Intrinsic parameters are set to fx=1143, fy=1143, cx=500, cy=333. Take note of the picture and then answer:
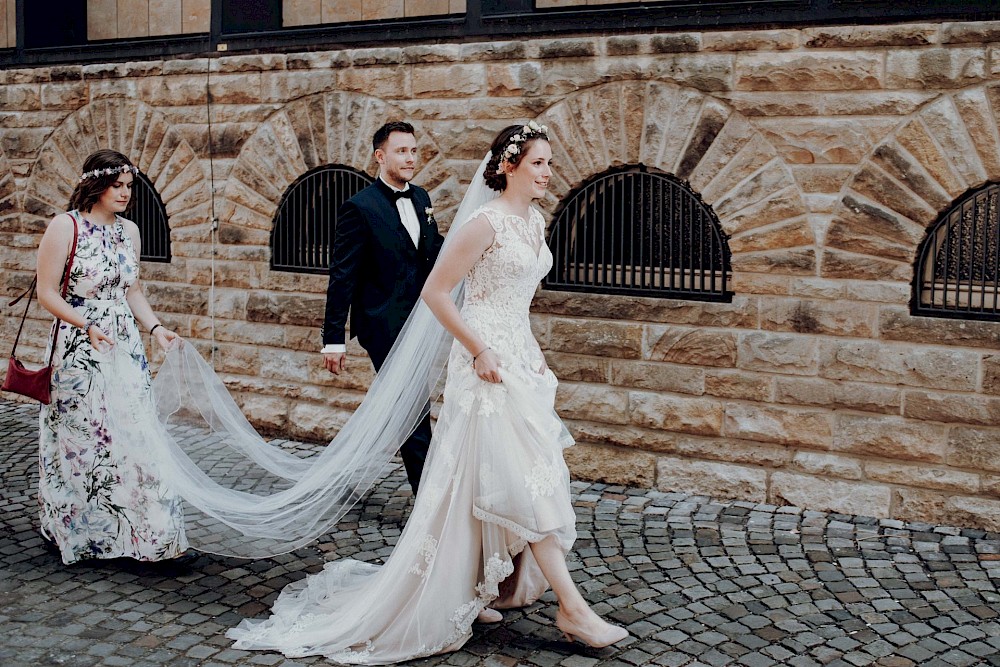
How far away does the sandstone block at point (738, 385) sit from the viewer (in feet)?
21.9

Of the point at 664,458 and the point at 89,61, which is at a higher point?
the point at 89,61

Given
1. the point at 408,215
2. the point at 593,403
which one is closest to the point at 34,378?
the point at 408,215

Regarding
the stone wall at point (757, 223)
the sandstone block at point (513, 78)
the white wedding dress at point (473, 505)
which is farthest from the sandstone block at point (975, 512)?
the sandstone block at point (513, 78)

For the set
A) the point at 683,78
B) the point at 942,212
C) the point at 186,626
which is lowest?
the point at 186,626

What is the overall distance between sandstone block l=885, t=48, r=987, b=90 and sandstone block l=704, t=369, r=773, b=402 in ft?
5.88

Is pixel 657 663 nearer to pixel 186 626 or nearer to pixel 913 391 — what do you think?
pixel 186 626

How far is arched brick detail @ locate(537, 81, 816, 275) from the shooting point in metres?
6.57

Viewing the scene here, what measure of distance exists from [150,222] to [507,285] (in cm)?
570

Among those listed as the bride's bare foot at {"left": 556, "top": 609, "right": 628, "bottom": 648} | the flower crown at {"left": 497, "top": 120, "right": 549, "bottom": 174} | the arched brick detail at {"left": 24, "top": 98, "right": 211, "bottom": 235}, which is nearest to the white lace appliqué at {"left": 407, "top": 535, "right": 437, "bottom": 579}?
the bride's bare foot at {"left": 556, "top": 609, "right": 628, "bottom": 648}

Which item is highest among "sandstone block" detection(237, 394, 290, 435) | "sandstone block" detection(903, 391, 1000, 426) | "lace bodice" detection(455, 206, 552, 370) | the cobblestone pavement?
"lace bodice" detection(455, 206, 552, 370)

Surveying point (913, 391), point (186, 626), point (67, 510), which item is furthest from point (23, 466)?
point (913, 391)

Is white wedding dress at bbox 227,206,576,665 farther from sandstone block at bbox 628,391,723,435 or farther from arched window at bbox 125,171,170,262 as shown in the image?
arched window at bbox 125,171,170,262

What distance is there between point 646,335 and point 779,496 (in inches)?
48.6

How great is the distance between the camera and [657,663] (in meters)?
4.47
